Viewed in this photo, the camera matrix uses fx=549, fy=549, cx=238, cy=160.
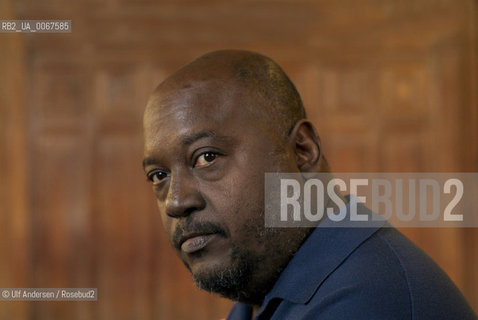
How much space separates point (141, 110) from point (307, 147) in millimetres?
3040

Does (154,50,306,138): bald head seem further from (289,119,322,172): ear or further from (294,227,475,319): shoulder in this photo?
(294,227,475,319): shoulder

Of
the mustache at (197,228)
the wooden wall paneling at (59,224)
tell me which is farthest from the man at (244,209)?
the wooden wall paneling at (59,224)

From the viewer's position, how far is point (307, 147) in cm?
145

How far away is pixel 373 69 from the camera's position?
4.24 meters

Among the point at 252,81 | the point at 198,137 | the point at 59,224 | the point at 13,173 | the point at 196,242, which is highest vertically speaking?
the point at 252,81

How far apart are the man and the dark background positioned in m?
2.96

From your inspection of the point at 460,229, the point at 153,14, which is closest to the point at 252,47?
the point at 153,14

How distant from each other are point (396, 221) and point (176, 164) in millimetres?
3238

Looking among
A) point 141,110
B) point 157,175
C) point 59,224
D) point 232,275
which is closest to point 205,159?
point 157,175

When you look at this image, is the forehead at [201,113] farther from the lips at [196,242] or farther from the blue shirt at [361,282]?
the blue shirt at [361,282]

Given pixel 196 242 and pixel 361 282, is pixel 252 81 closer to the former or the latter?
pixel 196 242

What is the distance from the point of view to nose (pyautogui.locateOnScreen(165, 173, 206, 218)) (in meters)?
1.24

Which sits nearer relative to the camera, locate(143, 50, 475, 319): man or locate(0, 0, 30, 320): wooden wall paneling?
locate(143, 50, 475, 319): man

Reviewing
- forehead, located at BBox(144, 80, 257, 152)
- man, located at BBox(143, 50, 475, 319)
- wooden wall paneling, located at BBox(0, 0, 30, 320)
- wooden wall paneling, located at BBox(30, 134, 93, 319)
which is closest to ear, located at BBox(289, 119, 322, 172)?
man, located at BBox(143, 50, 475, 319)
